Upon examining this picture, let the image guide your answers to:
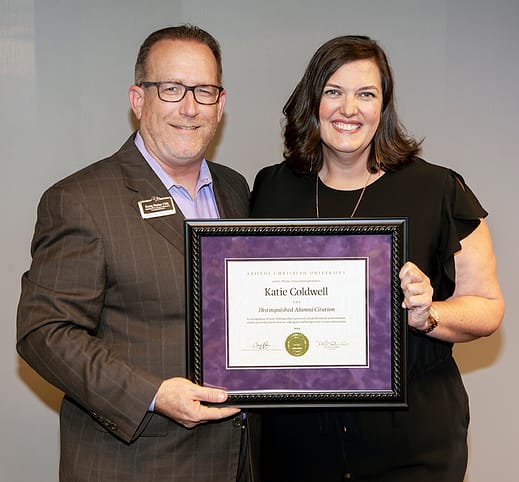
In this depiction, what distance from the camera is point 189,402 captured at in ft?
6.74

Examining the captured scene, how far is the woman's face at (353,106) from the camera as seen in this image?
7.95 ft

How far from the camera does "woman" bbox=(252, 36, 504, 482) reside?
2363mm

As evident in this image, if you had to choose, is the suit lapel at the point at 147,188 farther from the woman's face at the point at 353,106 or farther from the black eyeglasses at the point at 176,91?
the woman's face at the point at 353,106

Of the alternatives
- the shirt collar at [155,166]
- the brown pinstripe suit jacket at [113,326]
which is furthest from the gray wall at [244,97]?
the brown pinstripe suit jacket at [113,326]

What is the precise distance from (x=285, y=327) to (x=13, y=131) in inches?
66.7

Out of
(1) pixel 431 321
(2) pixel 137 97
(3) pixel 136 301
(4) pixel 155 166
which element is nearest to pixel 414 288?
(1) pixel 431 321

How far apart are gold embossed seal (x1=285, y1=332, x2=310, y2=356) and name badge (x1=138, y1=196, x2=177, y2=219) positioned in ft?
1.65

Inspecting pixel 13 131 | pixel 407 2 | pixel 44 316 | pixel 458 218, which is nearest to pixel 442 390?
pixel 458 218

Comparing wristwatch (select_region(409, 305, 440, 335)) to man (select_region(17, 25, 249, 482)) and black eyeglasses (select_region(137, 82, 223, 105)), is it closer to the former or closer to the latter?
man (select_region(17, 25, 249, 482))

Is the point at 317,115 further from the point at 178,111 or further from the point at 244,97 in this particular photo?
the point at 244,97

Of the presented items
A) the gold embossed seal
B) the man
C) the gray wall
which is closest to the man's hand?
the man

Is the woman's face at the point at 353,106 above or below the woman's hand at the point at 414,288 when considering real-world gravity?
above

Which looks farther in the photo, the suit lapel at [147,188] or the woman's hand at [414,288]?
the suit lapel at [147,188]

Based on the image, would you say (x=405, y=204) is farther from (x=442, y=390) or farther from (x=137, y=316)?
(x=137, y=316)
